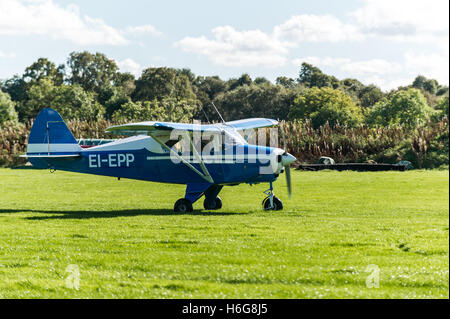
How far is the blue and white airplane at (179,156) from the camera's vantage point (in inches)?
590

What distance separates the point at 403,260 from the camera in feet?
26.1

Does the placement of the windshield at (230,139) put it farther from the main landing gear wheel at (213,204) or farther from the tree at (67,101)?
the tree at (67,101)

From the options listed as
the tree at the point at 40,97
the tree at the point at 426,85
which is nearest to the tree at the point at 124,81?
the tree at the point at 40,97

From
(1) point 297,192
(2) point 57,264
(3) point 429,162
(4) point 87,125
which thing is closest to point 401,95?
(3) point 429,162

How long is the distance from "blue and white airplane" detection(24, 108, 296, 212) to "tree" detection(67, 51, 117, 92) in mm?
61721

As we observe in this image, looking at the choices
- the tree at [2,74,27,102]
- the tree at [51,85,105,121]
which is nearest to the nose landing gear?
the tree at [51,85,105,121]

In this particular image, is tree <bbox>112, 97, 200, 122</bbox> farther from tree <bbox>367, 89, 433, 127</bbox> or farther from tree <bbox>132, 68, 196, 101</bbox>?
tree <bbox>367, 89, 433, 127</bbox>

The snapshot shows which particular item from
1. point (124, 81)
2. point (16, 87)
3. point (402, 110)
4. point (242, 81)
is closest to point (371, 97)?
point (242, 81)

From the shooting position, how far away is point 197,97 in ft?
246

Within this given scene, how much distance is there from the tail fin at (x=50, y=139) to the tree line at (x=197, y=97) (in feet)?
99.5

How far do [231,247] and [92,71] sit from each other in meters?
73.2

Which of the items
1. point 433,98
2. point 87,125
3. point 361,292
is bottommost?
point 361,292

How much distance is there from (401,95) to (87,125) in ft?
78.5

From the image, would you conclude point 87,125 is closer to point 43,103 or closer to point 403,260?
point 43,103
